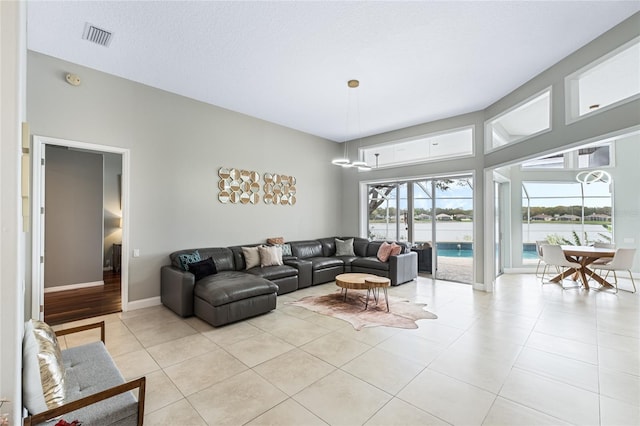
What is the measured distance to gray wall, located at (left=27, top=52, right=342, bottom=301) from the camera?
3.80 meters

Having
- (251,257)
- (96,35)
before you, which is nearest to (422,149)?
(251,257)

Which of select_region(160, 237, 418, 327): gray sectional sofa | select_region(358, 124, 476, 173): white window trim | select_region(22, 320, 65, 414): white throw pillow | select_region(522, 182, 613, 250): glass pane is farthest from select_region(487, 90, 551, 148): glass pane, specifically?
select_region(22, 320, 65, 414): white throw pillow

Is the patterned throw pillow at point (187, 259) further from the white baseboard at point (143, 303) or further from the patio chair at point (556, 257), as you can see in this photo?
the patio chair at point (556, 257)

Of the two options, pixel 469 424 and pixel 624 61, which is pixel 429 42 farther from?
pixel 469 424

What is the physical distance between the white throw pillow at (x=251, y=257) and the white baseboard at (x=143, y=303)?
152 cm

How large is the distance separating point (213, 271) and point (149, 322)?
1.06m

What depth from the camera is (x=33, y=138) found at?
3.58 m

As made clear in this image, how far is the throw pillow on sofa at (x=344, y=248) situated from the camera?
7.08 m

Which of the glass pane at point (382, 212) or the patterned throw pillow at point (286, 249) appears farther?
the glass pane at point (382, 212)

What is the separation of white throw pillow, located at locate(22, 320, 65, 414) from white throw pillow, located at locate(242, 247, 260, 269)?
11.4ft

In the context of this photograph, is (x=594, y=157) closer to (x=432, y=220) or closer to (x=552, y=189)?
(x=552, y=189)

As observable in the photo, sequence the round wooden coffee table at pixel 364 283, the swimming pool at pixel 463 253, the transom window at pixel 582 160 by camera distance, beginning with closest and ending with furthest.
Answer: the round wooden coffee table at pixel 364 283
the transom window at pixel 582 160
the swimming pool at pixel 463 253

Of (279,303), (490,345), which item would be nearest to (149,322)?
(279,303)

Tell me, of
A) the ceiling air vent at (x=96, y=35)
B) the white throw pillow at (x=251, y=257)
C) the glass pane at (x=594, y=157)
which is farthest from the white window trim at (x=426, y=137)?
the ceiling air vent at (x=96, y=35)
